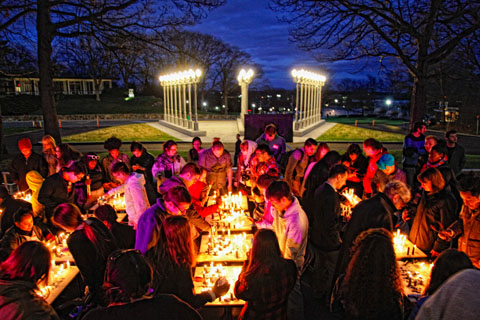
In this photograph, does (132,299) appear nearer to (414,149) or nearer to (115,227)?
(115,227)

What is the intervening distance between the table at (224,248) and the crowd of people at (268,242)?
0.33 m

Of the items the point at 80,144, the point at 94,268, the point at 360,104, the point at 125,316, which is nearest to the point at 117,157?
the point at 94,268

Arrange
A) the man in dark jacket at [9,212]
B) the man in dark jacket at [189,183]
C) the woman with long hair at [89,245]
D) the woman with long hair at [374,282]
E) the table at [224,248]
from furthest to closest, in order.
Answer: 1. the man in dark jacket at [9,212]
2. the man in dark jacket at [189,183]
3. the table at [224,248]
4. the woman with long hair at [89,245]
5. the woman with long hair at [374,282]

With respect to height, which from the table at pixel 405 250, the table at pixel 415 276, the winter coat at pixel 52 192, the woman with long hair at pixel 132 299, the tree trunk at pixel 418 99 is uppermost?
the tree trunk at pixel 418 99

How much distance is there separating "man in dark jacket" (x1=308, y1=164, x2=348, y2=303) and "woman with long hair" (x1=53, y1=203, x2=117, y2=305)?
117 inches

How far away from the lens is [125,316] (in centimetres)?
222

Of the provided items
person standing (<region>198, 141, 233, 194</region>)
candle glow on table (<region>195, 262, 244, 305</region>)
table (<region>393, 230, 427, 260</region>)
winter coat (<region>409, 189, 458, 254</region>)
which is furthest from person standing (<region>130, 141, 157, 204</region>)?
winter coat (<region>409, 189, 458, 254</region>)

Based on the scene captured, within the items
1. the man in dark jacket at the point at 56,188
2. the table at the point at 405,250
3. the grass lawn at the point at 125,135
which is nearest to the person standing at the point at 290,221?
the table at the point at 405,250

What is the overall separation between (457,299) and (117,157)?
26.8 ft

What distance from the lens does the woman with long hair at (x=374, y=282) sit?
108 inches

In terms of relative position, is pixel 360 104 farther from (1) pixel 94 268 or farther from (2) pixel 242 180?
(1) pixel 94 268

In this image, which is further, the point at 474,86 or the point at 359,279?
the point at 474,86

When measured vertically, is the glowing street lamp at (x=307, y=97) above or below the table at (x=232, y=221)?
above

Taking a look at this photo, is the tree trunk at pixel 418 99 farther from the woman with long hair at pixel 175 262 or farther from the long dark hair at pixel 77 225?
the long dark hair at pixel 77 225
